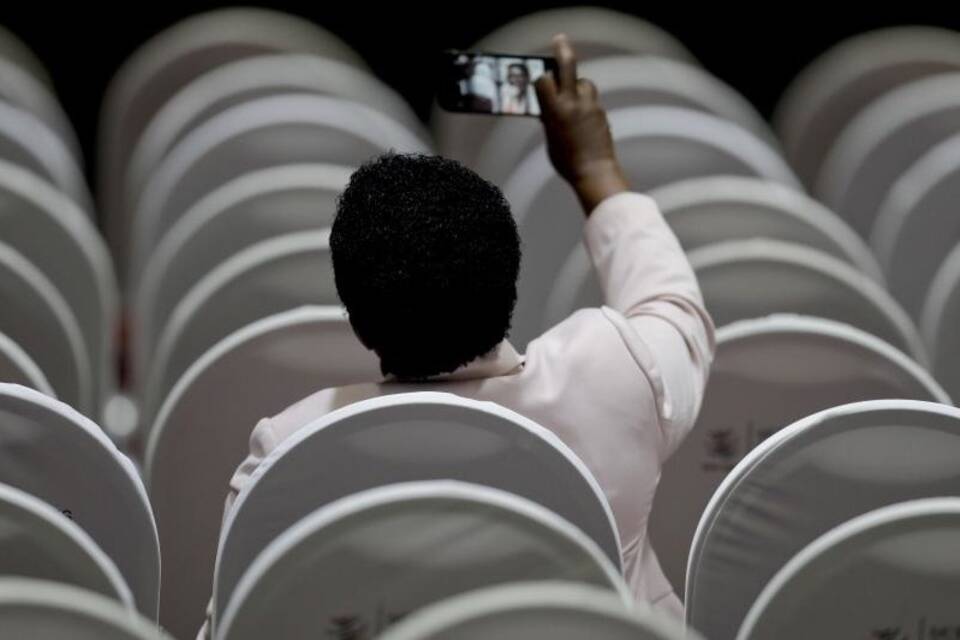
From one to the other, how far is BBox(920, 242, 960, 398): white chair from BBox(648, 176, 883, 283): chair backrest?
0.28m

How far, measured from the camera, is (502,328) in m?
2.55

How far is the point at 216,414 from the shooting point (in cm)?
310

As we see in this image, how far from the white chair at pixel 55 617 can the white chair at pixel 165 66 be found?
3424mm

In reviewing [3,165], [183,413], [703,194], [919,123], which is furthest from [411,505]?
[919,123]

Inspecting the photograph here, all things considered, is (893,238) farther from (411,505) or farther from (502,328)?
(411,505)

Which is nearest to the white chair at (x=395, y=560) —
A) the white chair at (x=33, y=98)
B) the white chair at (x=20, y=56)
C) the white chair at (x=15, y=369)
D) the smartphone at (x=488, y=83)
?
the white chair at (x=15, y=369)

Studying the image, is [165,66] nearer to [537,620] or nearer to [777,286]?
[777,286]

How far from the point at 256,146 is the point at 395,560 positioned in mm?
2326

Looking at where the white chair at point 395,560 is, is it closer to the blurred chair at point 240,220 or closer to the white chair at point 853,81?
the blurred chair at point 240,220

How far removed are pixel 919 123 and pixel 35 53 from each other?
2.80 metres

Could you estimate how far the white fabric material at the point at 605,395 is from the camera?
2.55m

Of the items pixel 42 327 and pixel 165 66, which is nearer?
pixel 42 327

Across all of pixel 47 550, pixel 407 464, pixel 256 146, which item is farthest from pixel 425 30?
pixel 47 550

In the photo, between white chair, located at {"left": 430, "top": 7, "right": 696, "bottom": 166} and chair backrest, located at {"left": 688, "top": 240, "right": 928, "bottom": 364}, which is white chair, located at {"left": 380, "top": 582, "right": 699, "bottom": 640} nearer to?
chair backrest, located at {"left": 688, "top": 240, "right": 928, "bottom": 364}
